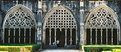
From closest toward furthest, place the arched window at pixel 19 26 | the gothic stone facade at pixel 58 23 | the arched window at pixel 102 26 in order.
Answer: the gothic stone facade at pixel 58 23 < the arched window at pixel 102 26 < the arched window at pixel 19 26

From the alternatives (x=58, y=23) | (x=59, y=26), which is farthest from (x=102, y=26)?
(x=58, y=23)

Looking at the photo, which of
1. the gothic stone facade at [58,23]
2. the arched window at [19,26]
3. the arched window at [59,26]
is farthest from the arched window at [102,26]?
the arched window at [19,26]

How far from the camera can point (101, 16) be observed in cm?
4069

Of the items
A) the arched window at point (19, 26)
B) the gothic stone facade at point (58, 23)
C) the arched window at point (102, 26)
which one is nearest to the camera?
the gothic stone facade at point (58, 23)

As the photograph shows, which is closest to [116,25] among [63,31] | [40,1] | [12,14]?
[63,31]

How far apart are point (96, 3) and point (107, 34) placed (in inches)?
130

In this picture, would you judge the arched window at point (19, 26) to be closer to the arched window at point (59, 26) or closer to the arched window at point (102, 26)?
the arched window at point (59, 26)

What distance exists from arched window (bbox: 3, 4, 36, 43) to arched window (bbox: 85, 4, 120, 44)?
5.61 m

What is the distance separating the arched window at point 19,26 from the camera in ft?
133

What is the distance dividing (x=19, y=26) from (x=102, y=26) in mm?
8327

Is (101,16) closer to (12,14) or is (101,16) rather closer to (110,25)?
(110,25)

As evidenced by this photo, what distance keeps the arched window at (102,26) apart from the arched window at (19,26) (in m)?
5.61

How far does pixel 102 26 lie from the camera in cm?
4066

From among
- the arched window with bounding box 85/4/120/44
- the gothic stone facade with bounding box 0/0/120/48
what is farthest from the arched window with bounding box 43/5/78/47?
the arched window with bounding box 85/4/120/44
